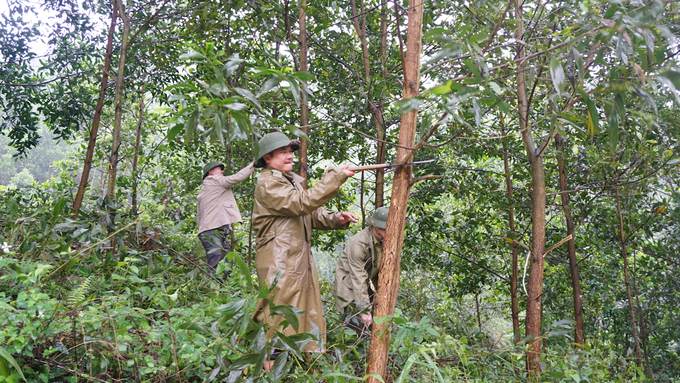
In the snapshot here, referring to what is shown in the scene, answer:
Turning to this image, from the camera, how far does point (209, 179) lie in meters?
5.01

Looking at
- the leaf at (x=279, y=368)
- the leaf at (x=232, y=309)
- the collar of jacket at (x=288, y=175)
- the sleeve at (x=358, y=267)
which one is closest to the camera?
the leaf at (x=232, y=309)

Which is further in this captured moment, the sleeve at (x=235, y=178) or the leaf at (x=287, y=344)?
the sleeve at (x=235, y=178)

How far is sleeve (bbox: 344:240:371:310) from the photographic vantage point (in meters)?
3.52

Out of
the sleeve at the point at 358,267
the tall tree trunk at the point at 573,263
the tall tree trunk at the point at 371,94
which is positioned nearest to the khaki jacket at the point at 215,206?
the tall tree trunk at the point at 371,94

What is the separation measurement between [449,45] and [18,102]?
5700 millimetres

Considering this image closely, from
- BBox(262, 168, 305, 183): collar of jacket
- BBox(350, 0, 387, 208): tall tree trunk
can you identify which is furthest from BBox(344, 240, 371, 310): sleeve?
BBox(350, 0, 387, 208): tall tree trunk

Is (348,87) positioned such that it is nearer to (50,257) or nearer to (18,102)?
(50,257)

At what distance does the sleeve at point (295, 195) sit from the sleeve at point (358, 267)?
3.61ft

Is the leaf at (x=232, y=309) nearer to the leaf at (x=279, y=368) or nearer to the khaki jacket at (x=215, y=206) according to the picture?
the leaf at (x=279, y=368)

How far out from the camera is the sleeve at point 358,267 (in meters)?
3.52

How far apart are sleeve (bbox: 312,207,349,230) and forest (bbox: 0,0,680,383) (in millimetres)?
527

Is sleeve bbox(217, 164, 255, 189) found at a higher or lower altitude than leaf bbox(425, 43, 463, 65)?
higher

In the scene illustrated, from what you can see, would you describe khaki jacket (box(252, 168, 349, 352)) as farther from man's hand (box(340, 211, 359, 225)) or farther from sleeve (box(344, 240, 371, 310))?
sleeve (box(344, 240, 371, 310))

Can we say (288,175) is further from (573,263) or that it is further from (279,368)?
(573,263)
